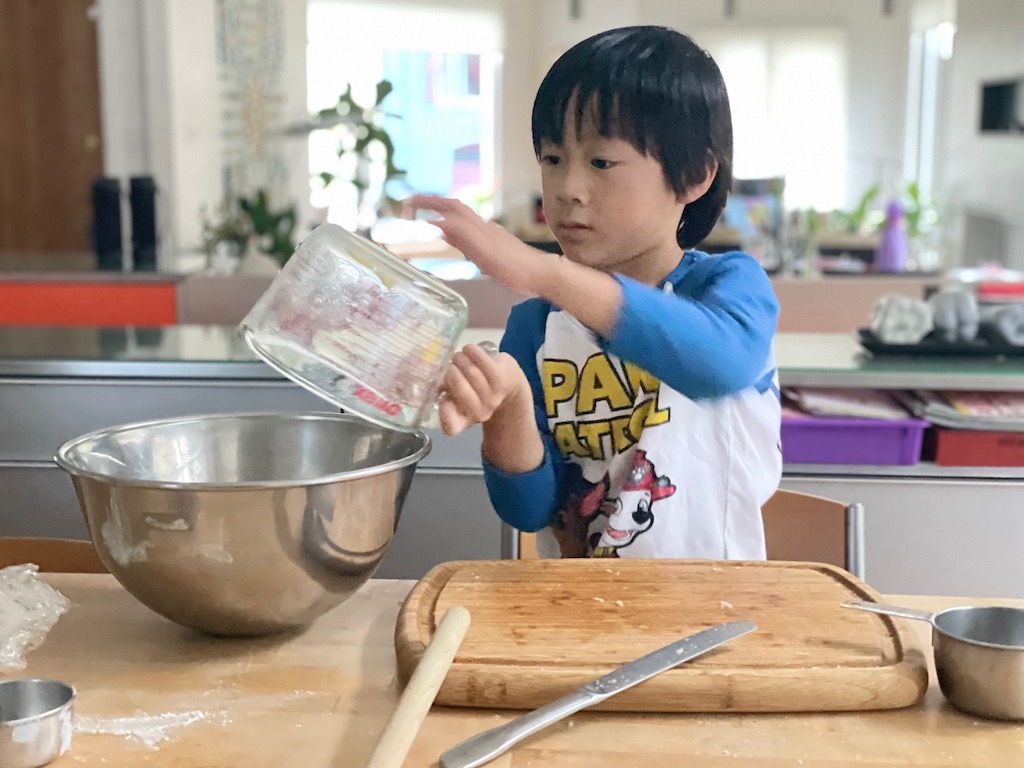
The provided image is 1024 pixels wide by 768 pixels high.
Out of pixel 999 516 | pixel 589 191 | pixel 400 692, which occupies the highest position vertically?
pixel 589 191

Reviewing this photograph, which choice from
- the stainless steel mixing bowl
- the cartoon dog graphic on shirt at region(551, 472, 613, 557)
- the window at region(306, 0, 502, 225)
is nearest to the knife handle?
the stainless steel mixing bowl

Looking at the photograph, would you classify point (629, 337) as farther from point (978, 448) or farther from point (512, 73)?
point (512, 73)

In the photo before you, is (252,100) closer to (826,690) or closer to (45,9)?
(45,9)

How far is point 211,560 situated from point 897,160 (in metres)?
7.29

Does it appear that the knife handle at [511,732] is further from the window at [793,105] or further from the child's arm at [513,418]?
the window at [793,105]

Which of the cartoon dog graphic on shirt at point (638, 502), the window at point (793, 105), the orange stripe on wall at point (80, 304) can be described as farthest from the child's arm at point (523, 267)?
the window at point (793, 105)

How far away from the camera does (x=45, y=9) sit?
4.20m

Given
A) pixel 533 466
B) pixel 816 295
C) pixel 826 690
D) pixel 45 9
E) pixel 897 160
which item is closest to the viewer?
pixel 826 690

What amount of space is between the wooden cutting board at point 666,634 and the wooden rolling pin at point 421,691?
0.04 feet

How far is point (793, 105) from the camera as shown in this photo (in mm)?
7207

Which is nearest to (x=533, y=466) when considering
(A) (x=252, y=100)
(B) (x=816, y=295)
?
(B) (x=816, y=295)

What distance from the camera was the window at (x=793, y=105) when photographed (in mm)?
7102

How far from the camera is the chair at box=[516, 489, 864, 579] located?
110 centimetres

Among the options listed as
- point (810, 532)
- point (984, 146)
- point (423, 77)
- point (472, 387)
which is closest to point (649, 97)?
point (472, 387)
